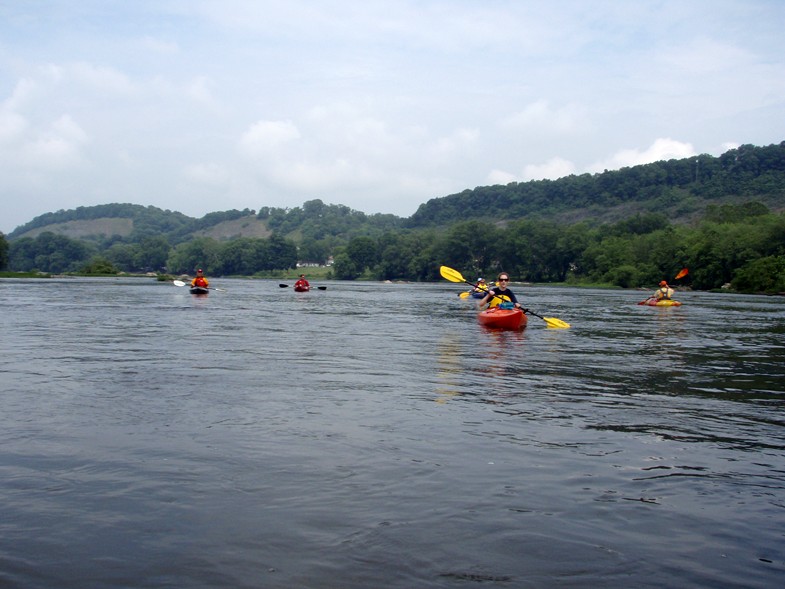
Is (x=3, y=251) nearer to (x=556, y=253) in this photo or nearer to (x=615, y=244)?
(x=556, y=253)

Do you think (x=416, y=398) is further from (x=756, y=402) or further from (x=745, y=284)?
(x=745, y=284)

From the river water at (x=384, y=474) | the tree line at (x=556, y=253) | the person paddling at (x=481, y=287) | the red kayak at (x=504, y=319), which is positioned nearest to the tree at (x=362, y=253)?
the tree line at (x=556, y=253)

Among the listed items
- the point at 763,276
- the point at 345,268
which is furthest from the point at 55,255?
the point at 763,276

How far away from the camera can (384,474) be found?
6938mm

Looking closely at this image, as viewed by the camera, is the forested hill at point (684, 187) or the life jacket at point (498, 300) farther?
the forested hill at point (684, 187)

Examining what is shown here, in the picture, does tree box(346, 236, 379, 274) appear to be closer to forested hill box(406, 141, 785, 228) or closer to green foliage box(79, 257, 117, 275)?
green foliage box(79, 257, 117, 275)

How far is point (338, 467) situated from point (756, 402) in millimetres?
7721

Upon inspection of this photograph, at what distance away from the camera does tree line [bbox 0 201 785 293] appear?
84.4m

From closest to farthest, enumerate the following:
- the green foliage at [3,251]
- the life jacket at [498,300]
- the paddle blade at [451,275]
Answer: the life jacket at [498,300]
the paddle blade at [451,275]
the green foliage at [3,251]

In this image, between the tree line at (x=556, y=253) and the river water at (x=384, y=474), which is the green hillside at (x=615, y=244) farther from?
the river water at (x=384, y=474)

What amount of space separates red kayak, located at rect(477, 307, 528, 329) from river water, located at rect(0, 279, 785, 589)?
8520 millimetres

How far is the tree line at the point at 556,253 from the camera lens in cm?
8438

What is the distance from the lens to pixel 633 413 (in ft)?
33.8

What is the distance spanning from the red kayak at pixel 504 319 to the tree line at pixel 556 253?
60825mm
